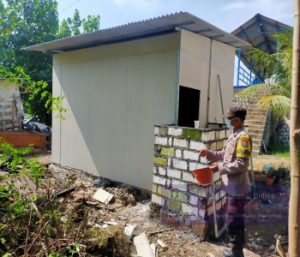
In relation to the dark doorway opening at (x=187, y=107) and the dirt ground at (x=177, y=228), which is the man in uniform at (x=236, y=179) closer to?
the dirt ground at (x=177, y=228)

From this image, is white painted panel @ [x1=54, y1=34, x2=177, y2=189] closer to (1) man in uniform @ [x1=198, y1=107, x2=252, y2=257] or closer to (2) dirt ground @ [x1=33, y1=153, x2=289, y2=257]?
(2) dirt ground @ [x1=33, y1=153, x2=289, y2=257]

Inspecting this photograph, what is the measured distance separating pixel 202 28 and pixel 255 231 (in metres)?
3.20

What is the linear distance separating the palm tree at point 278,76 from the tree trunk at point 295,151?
17.0ft

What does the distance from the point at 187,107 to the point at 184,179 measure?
6.40 ft

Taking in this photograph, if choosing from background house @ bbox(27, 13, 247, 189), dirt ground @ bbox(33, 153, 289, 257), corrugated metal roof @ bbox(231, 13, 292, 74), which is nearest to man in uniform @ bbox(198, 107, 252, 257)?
dirt ground @ bbox(33, 153, 289, 257)

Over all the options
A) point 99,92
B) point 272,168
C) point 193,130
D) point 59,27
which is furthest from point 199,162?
point 59,27

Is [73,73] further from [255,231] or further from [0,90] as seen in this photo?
[0,90]

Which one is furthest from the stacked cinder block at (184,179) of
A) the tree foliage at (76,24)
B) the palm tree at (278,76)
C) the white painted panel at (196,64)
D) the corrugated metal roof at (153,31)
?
the tree foliage at (76,24)

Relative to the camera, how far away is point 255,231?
165 inches

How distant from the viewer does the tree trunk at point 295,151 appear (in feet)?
2.31

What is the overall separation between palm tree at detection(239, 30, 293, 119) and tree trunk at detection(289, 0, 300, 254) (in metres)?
5.17

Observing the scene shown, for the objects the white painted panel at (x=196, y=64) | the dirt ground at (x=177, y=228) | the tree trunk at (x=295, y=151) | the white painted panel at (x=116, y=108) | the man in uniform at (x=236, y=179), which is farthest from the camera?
the white painted panel at (x=116, y=108)

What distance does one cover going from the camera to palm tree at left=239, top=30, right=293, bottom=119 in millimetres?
5535

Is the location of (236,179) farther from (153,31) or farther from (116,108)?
(116,108)
